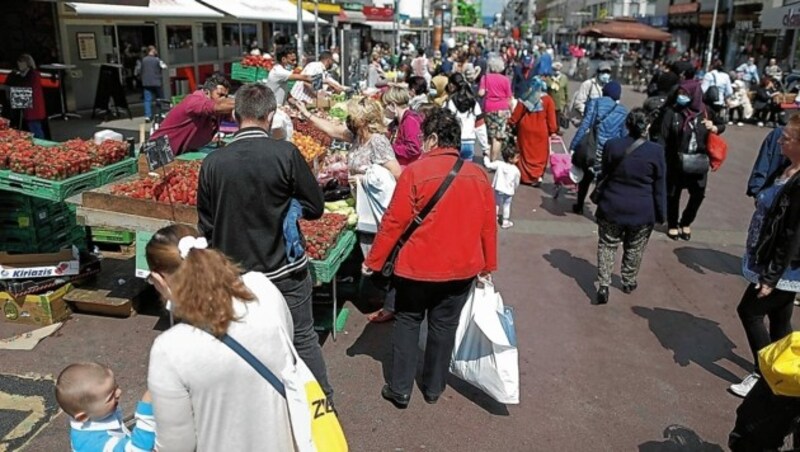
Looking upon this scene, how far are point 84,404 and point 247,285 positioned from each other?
0.72 m

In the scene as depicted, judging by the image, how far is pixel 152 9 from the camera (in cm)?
1505

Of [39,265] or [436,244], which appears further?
[39,265]

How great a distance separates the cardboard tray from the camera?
4.73 meters

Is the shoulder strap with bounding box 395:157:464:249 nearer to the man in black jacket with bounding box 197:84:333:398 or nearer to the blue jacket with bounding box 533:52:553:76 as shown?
the man in black jacket with bounding box 197:84:333:398

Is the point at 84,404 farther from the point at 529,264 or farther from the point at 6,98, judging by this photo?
the point at 6,98

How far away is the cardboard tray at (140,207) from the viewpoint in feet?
15.5

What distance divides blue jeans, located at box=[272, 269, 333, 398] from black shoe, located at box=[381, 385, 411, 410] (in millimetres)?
720

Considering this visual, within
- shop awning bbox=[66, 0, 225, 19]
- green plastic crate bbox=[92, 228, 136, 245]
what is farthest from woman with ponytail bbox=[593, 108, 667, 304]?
shop awning bbox=[66, 0, 225, 19]

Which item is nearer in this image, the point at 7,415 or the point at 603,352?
the point at 7,415

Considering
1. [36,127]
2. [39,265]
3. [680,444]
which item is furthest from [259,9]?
[680,444]

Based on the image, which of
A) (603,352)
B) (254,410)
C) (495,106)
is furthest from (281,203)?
(495,106)

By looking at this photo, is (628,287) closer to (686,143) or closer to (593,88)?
(686,143)

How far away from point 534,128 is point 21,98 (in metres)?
8.69

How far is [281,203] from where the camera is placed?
3.39 meters
